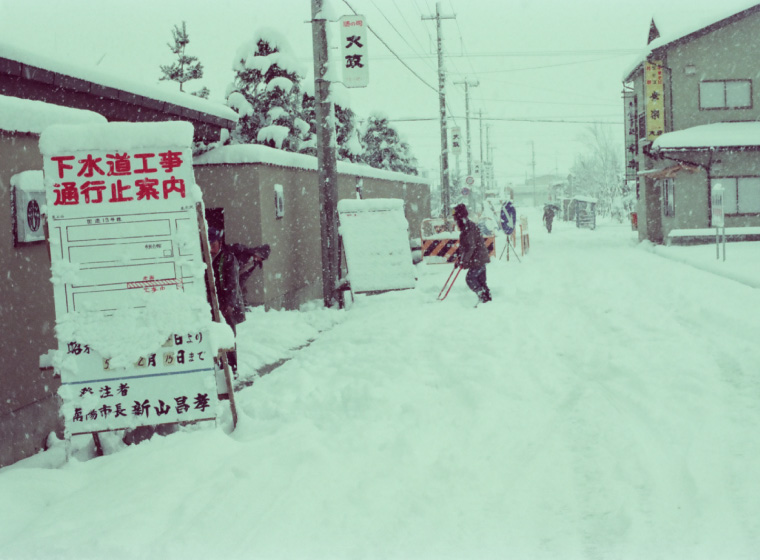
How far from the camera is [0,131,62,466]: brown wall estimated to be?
18.3ft

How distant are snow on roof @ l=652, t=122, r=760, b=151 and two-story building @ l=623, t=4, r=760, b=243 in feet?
0.12

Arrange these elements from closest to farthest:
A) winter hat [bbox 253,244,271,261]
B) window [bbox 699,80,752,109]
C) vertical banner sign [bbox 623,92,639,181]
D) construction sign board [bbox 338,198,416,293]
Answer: winter hat [bbox 253,244,271,261], construction sign board [bbox 338,198,416,293], window [bbox 699,80,752,109], vertical banner sign [bbox 623,92,639,181]

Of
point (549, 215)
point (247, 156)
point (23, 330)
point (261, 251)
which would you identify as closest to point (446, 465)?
point (23, 330)

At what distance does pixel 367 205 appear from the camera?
43.8ft

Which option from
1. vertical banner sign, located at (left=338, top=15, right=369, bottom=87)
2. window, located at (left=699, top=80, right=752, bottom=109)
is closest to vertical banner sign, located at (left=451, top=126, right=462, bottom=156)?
window, located at (left=699, top=80, right=752, bottom=109)

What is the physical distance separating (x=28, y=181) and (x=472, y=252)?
7639 mm

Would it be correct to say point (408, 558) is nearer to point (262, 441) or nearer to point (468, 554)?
point (468, 554)

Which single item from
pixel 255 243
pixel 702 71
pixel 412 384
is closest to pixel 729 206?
pixel 702 71

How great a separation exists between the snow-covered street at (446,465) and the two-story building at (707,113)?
17.4 m

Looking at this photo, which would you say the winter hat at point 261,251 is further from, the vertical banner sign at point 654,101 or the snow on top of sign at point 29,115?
the vertical banner sign at point 654,101

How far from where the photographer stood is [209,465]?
16.5 ft

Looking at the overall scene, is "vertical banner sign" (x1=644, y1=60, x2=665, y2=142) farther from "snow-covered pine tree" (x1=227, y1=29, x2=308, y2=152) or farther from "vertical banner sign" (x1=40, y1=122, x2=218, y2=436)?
"vertical banner sign" (x1=40, y1=122, x2=218, y2=436)

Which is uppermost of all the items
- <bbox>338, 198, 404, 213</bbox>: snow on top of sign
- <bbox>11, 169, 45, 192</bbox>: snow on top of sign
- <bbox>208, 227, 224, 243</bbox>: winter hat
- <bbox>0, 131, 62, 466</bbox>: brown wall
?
<bbox>11, 169, 45, 192</bbox>: snow on top of sign

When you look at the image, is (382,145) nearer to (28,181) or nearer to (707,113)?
(707,113)
